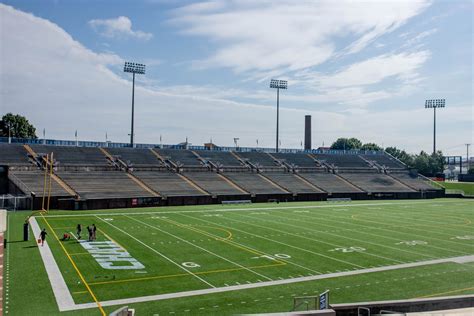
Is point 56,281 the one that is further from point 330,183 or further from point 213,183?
point 330,183

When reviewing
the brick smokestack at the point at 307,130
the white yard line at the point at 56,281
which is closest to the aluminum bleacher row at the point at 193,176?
the brick smokestack at the point at 307,130

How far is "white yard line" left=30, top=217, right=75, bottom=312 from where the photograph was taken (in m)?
16.9

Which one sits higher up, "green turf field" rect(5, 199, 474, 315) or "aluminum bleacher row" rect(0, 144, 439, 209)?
"aluminum bleacher row" rect(0, 144, 439, 209)

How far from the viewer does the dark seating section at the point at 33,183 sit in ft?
162

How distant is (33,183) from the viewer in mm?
51719

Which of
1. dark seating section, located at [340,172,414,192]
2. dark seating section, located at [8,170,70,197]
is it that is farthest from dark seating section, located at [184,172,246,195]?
dark seating section, located at [340,172,414,192]

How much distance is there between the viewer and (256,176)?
72875 mm

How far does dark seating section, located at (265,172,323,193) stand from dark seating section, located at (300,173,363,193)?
2.04 m

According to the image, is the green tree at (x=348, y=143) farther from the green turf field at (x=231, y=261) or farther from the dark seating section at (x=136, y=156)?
the green turf field at (x=231, y=261)

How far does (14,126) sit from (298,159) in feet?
193

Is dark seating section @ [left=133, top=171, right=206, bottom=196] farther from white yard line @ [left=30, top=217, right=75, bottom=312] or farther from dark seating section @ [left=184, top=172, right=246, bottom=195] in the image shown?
white yard line @ [left=30, top=217, right=75, bottom=312]

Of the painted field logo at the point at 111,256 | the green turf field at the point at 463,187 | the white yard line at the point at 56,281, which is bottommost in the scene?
the white yard line at the point at 56,281

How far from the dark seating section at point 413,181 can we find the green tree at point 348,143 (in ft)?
186

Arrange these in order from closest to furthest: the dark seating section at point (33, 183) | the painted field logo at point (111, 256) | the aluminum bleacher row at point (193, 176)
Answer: the painted field logo at point (111, 256) < the dark seating section at point (33, 183) < the aluminum bleacher row at point (193, 176)
